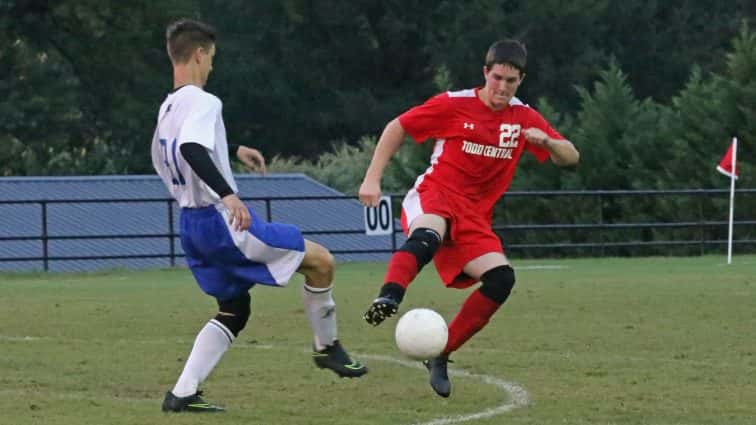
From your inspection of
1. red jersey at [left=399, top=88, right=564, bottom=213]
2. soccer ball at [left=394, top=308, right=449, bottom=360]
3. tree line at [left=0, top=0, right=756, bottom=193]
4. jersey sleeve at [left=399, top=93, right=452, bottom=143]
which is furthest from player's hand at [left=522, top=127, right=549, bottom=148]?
tree line at [left=0, top=0, right=756, bottom=193]

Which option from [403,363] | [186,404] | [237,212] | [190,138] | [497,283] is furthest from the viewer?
[403,363]

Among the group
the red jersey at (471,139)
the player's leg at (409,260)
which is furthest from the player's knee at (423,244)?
the red jersey at (471,139)

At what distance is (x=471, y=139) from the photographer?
9008mm

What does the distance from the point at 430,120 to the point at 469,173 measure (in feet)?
1.25

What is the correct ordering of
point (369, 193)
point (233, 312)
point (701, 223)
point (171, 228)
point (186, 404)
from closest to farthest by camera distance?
point (186, 404) < point (233, 312) < point (369, 193) < point (171, 228) < point (701, 223)

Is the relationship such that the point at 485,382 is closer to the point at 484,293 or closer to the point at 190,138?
the point at 484,293

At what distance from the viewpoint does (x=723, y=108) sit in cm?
3369

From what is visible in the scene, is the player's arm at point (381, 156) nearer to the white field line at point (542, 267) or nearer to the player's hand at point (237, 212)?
the player's hand at point (237, 212)

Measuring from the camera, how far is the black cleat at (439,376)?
8578mm

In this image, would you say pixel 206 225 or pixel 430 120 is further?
pixel 430 120

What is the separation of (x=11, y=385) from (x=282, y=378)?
1601 mm

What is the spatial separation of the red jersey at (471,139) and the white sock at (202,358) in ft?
5.45

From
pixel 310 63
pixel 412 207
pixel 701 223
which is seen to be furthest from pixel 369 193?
pixel 310 63

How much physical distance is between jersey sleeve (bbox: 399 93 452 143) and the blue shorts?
1.28 m
